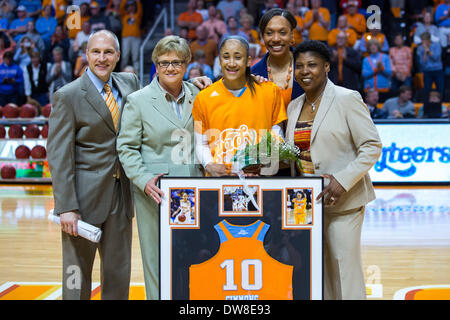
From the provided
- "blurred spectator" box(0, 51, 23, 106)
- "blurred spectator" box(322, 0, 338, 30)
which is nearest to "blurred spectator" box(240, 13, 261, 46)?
"blurred spectator" box(322, 0, 338, 30)

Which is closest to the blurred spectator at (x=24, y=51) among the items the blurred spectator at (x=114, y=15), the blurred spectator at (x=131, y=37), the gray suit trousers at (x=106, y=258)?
the blurred spectator at (x=114, y=15)

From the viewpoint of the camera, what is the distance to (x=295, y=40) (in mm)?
9086

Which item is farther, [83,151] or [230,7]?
[230,7]

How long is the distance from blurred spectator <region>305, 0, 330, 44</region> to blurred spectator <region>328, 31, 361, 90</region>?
0.67 metres

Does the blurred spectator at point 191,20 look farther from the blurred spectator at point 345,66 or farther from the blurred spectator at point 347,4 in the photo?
the blurred spectator at point 345,66

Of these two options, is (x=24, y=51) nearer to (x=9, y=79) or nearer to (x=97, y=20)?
(x=9, y=79)

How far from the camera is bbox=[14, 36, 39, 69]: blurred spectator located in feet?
36.3

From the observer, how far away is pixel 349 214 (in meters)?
2.91

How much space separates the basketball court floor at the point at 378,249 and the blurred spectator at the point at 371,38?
8.15ft

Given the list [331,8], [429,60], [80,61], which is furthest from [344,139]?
[331,8]

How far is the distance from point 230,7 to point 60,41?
139 inches

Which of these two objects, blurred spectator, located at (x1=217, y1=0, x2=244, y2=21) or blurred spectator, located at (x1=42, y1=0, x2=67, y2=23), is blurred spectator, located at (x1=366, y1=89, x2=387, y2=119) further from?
blurred spectator, located at (x1=42, y1=0, x2=67, y2=23)

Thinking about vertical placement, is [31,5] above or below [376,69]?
above
